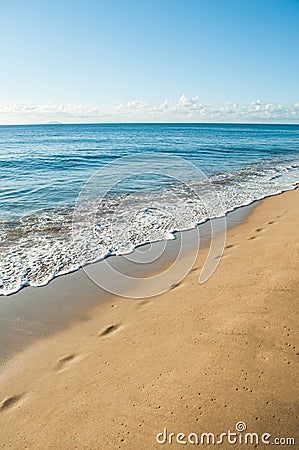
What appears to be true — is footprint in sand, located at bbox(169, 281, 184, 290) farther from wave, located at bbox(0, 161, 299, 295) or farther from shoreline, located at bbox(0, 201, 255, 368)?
wave, located at bbox(0, 161, 299, 295)

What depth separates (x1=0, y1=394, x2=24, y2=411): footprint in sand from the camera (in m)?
2.96

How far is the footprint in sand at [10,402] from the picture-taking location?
296 cm

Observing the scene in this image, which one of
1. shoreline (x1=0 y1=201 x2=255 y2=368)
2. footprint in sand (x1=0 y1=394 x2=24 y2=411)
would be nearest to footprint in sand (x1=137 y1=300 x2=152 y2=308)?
shoreline (x1=0 y1=201 x2=255 y2=368)

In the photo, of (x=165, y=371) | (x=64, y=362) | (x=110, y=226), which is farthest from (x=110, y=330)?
(x=110, y=226)

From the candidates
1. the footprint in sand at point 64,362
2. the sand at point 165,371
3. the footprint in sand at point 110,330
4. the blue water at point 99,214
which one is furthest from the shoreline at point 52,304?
the footprint in sand at point 64,362

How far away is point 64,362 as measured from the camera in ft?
11.5

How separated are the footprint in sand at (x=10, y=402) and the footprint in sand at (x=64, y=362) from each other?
462mm

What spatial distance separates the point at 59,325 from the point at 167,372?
1.83 metres

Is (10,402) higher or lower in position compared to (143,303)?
lower

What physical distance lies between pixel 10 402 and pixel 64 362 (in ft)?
2.15

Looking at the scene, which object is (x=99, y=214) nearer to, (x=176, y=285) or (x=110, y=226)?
(x=110, y=226)

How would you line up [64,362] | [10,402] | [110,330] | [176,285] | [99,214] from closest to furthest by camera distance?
1. [10,402]
2. [64,362]
3. [110,330]
4. [176,285]
5. [99,214]

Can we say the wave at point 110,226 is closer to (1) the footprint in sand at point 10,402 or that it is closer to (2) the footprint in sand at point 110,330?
(2) the footprint in sand at point 110,330

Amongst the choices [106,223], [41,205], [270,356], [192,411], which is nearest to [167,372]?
[192,411]
